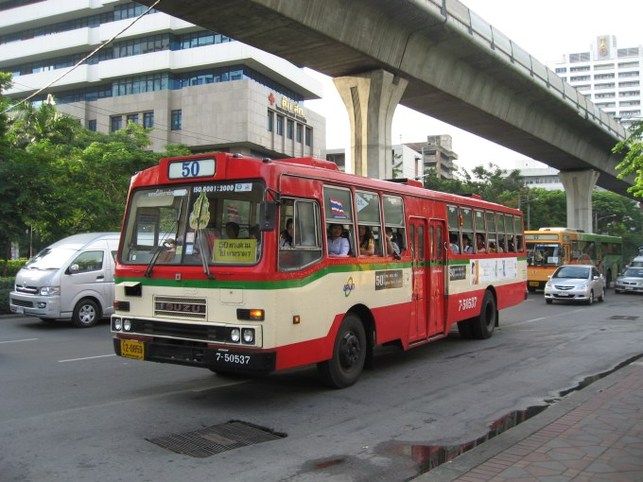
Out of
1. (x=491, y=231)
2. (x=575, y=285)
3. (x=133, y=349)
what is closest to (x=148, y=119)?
(x=575, y=285)

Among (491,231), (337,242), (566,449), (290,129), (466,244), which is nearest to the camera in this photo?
(566,449)

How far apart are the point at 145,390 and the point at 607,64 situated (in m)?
188

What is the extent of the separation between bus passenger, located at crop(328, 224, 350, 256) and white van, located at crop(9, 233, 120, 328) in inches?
350

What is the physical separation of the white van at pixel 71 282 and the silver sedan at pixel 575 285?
1658cm

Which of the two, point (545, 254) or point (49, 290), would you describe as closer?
point (49, 290)

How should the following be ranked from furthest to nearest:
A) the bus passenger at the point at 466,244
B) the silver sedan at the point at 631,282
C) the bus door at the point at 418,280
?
1. the silver sedan at the point at 631,282
2. the bus passenger at the point at 466,244
3. the bus door at the point at 418,280

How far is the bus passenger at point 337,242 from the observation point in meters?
7.77

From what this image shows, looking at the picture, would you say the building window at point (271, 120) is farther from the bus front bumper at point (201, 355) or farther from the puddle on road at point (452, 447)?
the puddle on road at point (452, 447)

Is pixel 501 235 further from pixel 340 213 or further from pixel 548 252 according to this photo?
pixel 548 252

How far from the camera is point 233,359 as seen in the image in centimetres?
647

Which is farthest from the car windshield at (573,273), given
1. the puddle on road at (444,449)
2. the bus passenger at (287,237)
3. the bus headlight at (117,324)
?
the bus headlight at (117,324)

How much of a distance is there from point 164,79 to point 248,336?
5742cm

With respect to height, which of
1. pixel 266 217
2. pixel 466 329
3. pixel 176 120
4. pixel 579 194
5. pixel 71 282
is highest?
pixel 176 120

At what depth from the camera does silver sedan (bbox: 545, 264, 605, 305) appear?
2256 cm
